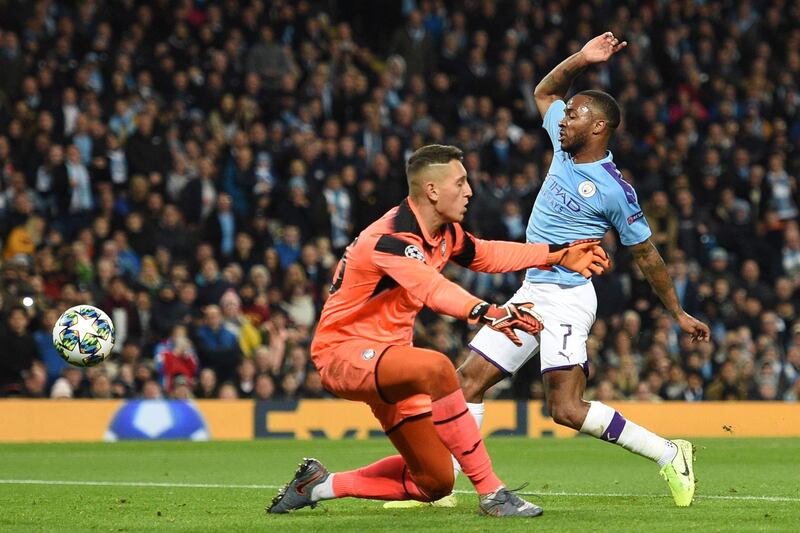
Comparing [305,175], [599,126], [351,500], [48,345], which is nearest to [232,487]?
[351,500]

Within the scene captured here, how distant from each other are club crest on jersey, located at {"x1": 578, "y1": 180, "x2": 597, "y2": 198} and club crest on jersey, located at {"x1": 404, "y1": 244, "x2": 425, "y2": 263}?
1.81 meters

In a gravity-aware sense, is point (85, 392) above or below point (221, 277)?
below

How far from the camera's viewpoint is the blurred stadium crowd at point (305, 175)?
54.6 feet

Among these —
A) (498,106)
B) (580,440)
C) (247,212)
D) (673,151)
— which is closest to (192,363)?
(247,212)

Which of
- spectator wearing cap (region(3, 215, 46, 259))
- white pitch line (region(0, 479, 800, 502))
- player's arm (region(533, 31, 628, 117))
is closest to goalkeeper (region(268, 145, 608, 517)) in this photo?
player's arm (region(533, 31, 628, 117))

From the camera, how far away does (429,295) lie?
6672 mm

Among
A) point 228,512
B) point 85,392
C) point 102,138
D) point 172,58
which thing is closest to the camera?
point 228,512

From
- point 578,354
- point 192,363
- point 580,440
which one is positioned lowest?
point 580,440

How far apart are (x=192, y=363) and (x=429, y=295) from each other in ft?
33.7

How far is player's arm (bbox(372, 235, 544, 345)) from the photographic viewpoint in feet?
21.3

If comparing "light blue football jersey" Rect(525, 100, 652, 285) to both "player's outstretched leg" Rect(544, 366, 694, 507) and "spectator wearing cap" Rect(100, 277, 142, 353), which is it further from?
"spectator wearing cap" Rect(100, 277, 142, 353)

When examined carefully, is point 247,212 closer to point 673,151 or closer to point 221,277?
point 221,277

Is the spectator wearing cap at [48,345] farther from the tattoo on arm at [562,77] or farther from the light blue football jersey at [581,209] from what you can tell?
the light blue football jersey at [581,209]

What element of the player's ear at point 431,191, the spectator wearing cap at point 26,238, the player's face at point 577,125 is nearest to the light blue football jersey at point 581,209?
the player's face at point 577,125
